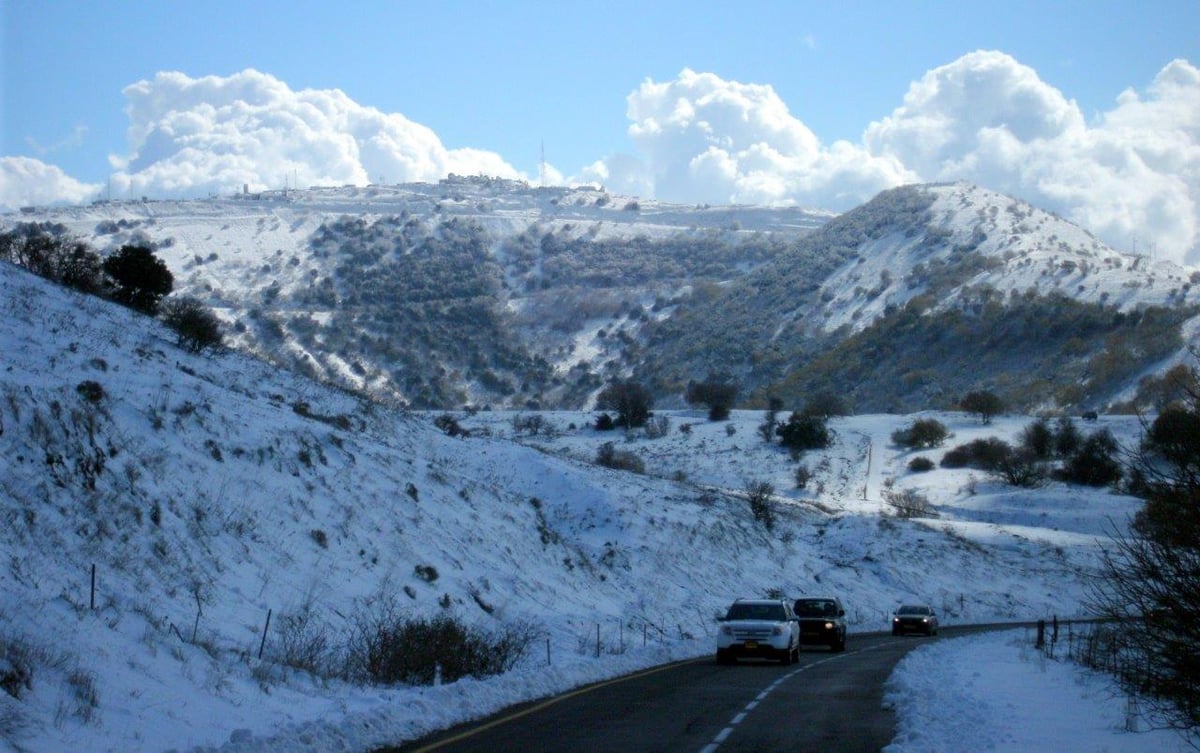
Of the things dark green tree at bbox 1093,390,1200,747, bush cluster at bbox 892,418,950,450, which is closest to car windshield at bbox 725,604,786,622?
dark green tree at bbox 1093,390,1200,747

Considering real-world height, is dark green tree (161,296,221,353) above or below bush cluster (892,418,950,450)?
above

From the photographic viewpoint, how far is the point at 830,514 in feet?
203

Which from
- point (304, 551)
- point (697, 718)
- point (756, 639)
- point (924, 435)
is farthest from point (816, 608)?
point (924, 435)

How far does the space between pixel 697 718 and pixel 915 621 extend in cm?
2923

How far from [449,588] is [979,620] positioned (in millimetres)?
33565

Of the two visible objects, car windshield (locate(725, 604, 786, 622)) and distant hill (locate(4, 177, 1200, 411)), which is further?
distant hill (locate(4, 177, 1200, 411))

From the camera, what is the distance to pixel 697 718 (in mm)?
15023

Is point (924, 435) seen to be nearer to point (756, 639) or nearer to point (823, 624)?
point (823, 624)

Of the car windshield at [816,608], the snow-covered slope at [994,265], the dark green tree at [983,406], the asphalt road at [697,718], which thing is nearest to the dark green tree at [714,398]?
the dark green tree at [983,406]

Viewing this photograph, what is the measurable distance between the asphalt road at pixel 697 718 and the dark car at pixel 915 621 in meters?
19.9

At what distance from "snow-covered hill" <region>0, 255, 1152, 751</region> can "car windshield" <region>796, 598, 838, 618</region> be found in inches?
148

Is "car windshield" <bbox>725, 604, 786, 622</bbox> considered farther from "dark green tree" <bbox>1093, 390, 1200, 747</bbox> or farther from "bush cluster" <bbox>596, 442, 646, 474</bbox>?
"bush cluster" <bbox>596, 442, 646, 474</bbox>

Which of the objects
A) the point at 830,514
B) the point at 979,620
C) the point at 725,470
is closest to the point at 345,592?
the point at 979,620

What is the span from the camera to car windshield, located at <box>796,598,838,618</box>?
33312mm
